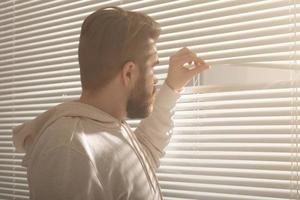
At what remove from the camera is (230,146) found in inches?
51.2

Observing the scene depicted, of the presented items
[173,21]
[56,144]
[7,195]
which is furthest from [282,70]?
[7,195]

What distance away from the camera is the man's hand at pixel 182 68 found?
123 cm

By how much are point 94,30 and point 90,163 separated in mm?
306

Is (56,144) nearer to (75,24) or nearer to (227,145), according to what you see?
(227,145)

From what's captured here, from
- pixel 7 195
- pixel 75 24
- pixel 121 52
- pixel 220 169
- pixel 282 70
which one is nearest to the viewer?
pixel 121 52

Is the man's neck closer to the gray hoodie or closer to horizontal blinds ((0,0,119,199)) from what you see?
the gray hoodie

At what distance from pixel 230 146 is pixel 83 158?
46 centimetres

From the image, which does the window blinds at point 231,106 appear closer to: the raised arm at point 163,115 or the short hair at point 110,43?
the raised arm at point 163,115

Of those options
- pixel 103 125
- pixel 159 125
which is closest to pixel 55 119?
pixel 103 125

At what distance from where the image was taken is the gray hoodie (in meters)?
1.00

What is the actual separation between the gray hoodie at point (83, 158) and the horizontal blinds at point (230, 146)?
207mm

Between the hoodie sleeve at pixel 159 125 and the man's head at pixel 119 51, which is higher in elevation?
the man's head at pixel 119 51

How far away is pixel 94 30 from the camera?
1105 millimetres

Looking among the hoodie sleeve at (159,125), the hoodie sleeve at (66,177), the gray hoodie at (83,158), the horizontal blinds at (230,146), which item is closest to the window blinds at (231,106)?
the horizontal blinds at (230,146)
